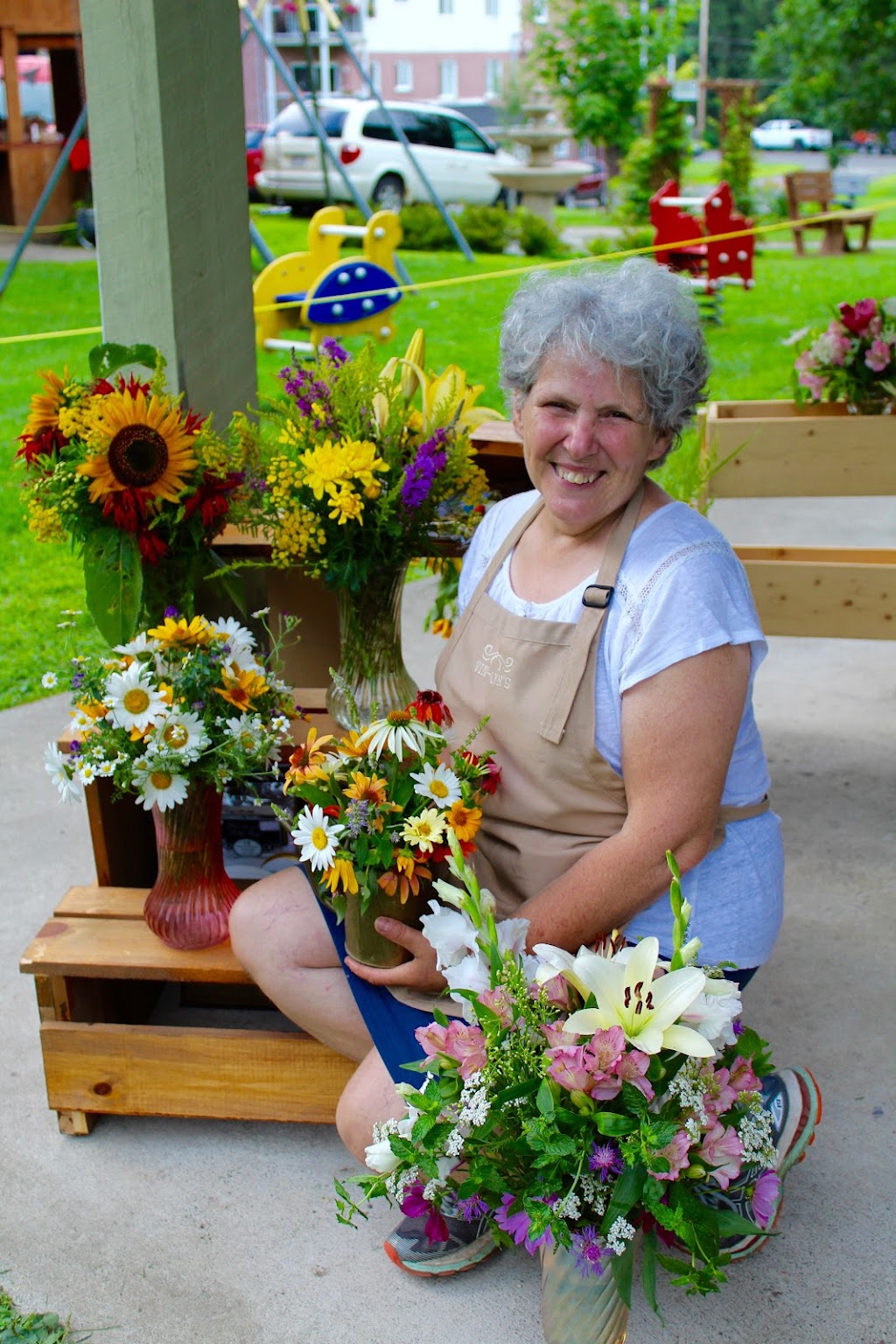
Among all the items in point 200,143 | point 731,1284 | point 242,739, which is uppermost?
point 200,143

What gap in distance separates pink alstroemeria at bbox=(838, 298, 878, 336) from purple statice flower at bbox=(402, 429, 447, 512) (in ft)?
6.18

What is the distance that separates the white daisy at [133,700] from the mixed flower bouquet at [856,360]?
2382 millimetres

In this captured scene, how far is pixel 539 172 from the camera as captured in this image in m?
15.3

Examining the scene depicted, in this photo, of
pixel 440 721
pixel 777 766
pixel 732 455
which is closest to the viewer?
pixel 440 721

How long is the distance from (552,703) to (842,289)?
35.9 ft

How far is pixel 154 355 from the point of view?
2426 mm

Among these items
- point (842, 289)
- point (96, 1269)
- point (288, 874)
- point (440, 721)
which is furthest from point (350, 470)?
point (842, 289)

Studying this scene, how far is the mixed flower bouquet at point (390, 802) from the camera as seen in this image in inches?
70.9

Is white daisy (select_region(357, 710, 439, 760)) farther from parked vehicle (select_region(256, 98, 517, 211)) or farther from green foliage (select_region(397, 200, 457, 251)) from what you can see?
parked vehicle (select_region(256, 98, 517, 211))

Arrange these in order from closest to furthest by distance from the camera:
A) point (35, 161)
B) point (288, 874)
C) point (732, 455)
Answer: point (288, 874) < point (732, 455) < point (35, 161)

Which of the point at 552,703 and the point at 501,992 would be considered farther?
the point at 552,703

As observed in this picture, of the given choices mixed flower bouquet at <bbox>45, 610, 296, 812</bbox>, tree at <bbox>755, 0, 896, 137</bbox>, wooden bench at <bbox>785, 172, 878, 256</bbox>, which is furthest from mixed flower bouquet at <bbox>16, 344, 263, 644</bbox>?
tree at <bbox>755, 0, 896, 137</bbox>

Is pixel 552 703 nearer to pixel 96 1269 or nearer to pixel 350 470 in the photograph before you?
pixel 350 470

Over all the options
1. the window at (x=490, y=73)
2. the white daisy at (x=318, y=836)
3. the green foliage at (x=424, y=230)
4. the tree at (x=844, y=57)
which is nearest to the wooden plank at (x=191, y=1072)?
the white daisy at (x=318, y=836)
